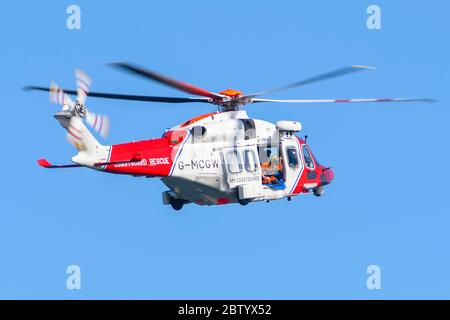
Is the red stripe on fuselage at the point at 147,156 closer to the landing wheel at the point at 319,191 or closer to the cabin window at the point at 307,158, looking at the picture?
the cabin window at the point at 307,158

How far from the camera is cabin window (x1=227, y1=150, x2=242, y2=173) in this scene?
148 ft

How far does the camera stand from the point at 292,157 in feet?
157

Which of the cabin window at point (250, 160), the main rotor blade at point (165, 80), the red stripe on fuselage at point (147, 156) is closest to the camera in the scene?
the main rotor blade at point (165, 80)

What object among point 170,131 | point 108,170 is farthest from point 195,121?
point 108,170

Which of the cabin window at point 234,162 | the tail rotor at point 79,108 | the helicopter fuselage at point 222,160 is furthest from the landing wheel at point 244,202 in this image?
the tail rotor at point 79,108

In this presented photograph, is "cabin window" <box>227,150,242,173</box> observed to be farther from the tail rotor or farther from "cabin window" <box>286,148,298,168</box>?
the tail rotor

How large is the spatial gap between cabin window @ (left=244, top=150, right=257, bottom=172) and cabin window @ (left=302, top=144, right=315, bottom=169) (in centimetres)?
322

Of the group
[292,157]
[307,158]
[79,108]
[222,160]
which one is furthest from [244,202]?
[79,108]

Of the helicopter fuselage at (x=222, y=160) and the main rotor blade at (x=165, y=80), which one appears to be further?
the helicopter fuselage at (x=222, y=160)

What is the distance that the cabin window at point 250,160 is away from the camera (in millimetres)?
45772

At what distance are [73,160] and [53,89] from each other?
226cm

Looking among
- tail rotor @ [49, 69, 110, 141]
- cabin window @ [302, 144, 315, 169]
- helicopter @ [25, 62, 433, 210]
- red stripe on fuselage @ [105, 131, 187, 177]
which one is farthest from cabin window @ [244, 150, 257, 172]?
tail rotor @ [49, 69, 110, 141]

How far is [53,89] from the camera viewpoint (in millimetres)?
41938

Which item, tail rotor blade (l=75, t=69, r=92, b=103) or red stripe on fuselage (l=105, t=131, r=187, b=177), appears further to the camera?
red stripe on fuselage (l=105, t=131, r=187, b=177)
